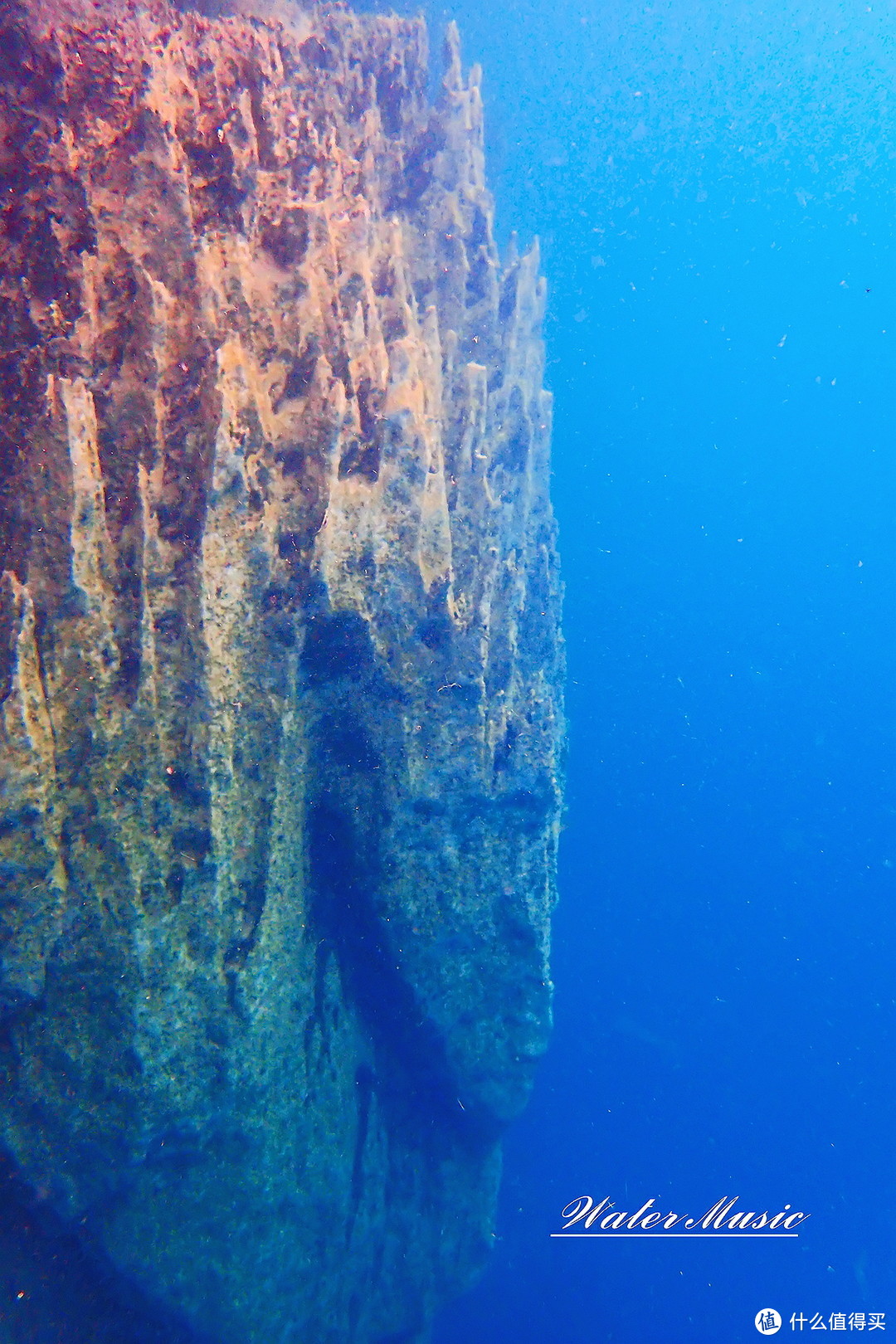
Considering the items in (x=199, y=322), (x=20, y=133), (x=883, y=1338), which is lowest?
(x=883, y=1338)

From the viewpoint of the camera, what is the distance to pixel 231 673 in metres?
2.78

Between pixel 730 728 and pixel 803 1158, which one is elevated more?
pixel 730 728

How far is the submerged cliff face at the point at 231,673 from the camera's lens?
2449 millimetres

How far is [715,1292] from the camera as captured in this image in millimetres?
10500

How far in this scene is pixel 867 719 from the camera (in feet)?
48.5

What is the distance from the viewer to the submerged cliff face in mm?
2449

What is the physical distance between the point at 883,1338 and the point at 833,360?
21.7 metres

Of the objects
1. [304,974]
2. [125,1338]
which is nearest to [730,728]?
[304,974]

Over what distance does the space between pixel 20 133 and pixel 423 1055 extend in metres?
5.64

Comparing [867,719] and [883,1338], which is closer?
[883,1338]

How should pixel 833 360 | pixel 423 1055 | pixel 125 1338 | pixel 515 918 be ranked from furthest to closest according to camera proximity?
pixel 833 360
pixel 423 1055
pixel 515 918
pixel 125 1338

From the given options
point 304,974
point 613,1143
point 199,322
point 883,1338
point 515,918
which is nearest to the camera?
point 199,322

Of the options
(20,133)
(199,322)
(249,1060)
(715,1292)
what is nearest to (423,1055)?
(249,1060)

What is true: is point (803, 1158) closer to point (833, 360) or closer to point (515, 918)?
point (515, 918)
